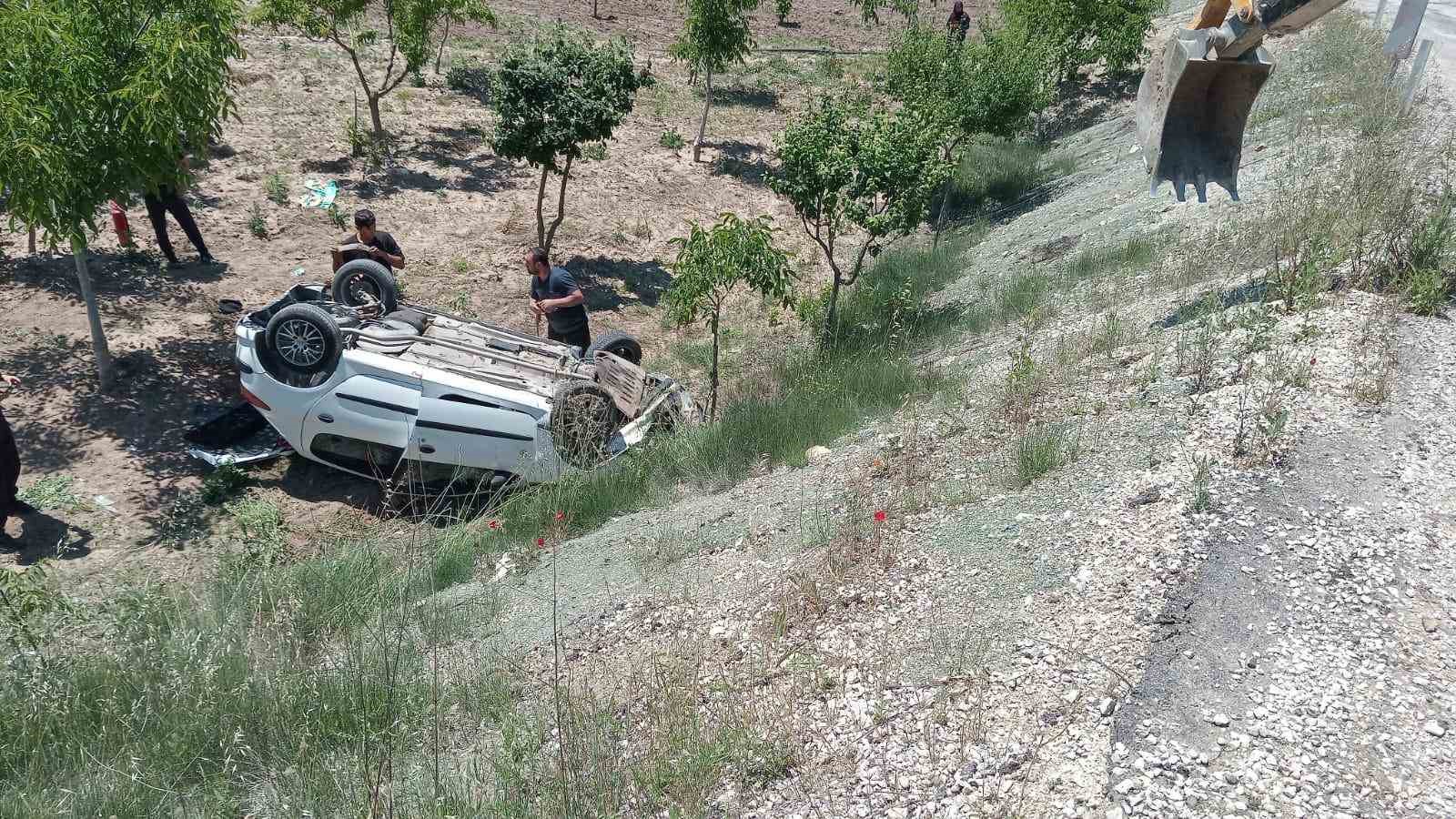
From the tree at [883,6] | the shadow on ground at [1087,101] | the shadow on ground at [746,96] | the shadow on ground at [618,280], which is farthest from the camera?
the tree at [883,6]

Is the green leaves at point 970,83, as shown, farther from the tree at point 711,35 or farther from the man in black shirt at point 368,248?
the man in black shirt at point 368,248

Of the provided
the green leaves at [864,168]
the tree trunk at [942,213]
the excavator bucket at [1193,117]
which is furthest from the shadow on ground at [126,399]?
the tree trunk at [942,213]

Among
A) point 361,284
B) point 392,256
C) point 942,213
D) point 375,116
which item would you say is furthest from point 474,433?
point 375,116

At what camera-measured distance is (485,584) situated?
6.05 meters

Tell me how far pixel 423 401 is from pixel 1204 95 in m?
6.78

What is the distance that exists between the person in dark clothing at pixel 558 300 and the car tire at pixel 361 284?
4.51 ft

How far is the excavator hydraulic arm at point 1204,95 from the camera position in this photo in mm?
6609

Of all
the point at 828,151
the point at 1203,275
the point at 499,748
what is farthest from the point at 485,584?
the point at 1203,275

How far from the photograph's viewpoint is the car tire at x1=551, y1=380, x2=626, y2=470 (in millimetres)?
7605

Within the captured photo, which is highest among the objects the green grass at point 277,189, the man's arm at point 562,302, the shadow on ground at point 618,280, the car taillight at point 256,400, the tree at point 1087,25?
the tree at point 1087,25

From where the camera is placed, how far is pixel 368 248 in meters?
9.52

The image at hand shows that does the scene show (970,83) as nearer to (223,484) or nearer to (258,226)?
(258,226)

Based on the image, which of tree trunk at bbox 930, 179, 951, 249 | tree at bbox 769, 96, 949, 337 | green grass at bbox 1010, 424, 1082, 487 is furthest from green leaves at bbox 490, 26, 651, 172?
green grass at bbox 1010, 424, 1082, 487

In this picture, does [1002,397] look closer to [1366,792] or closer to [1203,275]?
[1203,275]
